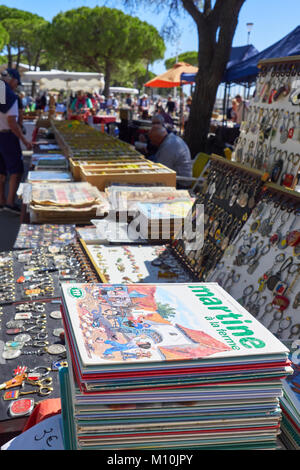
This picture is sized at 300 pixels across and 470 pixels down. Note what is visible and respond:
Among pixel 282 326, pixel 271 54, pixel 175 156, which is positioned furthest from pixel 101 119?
pixel 282 326

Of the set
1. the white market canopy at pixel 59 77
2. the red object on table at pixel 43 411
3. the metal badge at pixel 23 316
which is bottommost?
the metal badge at pixel 23 316

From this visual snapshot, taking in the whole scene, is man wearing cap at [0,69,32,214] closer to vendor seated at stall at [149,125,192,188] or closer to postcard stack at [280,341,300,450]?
vendor seated at stall at [149,125,192,188]

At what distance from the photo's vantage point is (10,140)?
6.23m

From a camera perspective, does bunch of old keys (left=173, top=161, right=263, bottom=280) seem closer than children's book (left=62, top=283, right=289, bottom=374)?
No

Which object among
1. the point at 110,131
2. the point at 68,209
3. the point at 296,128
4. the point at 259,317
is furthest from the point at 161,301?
the point at 110,131

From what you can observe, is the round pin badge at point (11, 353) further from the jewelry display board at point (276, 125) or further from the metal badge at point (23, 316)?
the jewelry display board at point (276, 125)

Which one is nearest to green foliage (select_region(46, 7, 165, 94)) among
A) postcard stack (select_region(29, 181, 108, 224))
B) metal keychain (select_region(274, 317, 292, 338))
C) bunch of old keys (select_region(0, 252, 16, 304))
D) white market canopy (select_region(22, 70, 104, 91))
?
white market canopy (select_region(22, 70, 104, 91))

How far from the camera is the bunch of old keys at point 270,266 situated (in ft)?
6.04

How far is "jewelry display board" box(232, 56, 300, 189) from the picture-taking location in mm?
2178

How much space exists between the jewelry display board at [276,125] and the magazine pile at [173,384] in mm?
1232

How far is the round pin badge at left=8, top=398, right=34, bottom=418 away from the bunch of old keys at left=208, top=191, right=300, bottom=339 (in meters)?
0.98

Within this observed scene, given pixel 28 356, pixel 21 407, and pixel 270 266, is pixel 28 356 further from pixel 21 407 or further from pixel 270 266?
pixel 270 266

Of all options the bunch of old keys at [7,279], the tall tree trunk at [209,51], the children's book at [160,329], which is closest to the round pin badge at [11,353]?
the bunch of old keys at [7,279]
